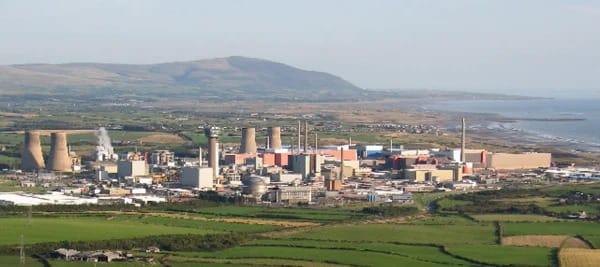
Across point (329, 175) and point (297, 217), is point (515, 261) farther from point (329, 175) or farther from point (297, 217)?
point (329, 175)

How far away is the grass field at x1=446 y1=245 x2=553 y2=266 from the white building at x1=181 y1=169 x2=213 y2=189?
1918 centimetres

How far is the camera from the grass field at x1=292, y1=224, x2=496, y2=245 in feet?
115

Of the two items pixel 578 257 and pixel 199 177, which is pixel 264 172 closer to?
pixel 199 177

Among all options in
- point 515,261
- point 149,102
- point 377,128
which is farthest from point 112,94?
point 515,261

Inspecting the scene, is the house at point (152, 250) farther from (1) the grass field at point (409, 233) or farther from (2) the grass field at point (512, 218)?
(2) the grass field at point (512, 218)

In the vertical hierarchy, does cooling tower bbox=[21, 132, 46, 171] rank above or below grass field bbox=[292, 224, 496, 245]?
above

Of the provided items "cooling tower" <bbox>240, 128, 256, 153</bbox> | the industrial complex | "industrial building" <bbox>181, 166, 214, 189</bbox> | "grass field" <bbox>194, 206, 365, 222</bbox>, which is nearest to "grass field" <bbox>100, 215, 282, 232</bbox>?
"grass field" <bbox>194, 206, 365, 222</bbox>

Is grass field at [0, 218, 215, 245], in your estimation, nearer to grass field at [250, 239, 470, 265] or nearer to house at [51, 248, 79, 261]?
house at [51, 248, 79, 261]

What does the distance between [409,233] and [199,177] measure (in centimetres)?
1644

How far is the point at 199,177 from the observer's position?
50969mm

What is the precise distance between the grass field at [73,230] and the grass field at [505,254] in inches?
306

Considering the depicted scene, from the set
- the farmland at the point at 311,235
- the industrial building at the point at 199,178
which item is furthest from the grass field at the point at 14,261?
the industrial building at the point at 199,178

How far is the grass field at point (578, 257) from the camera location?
29.8m

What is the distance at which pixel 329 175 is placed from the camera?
5388cm
